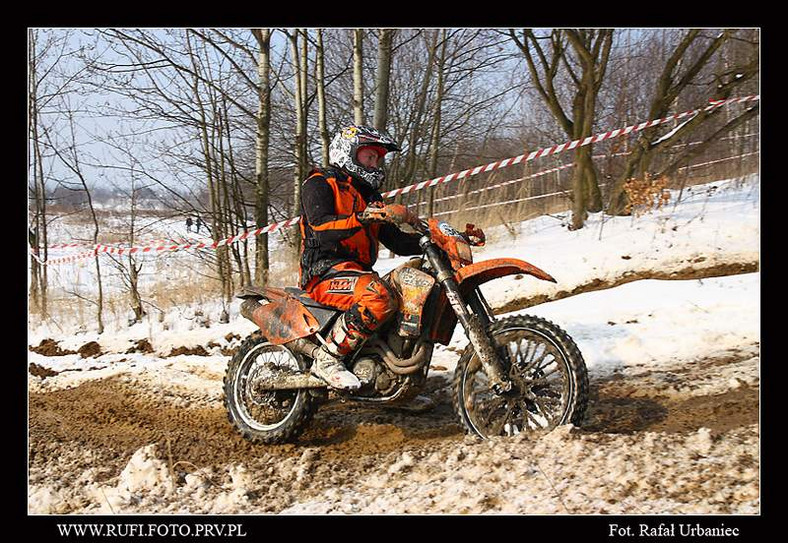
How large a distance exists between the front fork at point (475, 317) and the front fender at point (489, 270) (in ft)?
0.22

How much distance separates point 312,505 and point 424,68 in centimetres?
1063

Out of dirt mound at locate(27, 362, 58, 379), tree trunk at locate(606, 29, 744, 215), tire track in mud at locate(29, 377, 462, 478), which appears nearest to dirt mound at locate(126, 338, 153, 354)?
dirt mound at locate(27, 362, 58, 379)

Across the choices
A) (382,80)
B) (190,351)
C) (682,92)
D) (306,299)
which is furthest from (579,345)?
(682,92)

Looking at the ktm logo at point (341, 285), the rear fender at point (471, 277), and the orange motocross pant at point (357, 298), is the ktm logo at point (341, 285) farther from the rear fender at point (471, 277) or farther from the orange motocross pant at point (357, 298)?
the rear fender at point (471, 277)

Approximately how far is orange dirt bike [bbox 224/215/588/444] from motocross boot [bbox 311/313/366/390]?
63 millimetres

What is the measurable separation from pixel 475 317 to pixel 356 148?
1442 millimetres

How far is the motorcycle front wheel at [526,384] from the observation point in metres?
3.93

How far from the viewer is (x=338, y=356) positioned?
4.56 metres

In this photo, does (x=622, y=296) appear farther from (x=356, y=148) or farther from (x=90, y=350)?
(x=90, y=350)

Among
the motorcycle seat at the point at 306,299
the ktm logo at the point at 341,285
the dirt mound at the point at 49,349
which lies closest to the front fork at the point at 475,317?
the ktm logo at the point at 341,285

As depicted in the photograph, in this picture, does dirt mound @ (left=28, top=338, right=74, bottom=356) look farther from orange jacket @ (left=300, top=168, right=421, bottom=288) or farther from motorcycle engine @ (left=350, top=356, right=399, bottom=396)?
motorcycle engine @ (left=350, top=356, right=399, bottom=396)

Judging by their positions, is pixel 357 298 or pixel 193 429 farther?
pixel 193 429

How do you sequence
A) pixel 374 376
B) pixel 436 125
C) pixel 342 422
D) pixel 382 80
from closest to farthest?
pixel 374 376
pixel 342 422
pixel 382 80
pixel 436 125

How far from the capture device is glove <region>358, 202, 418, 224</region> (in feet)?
13.6
